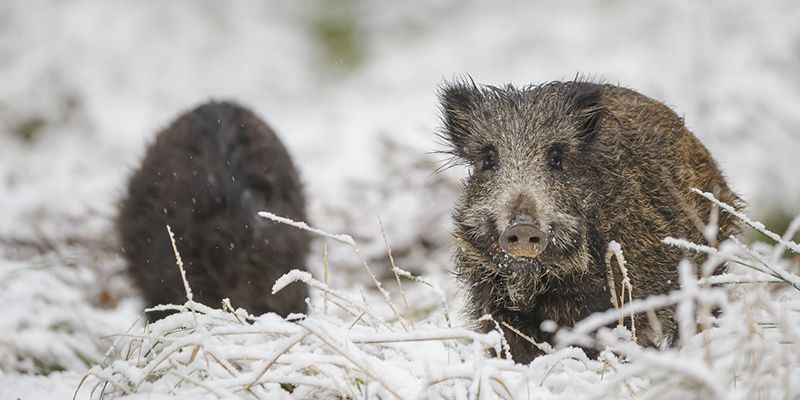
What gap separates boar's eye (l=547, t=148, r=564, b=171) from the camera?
4.20m

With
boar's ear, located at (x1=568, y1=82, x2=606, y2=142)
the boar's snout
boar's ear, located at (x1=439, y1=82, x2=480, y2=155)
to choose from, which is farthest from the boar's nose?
boar's ear, located at (x1=439, y1=82, x2=480, y2=155)

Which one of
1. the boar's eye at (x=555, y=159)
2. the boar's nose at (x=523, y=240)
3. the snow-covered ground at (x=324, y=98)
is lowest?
the boar's nose at (x=523, y=240)

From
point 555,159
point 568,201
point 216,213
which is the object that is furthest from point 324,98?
point 568,201

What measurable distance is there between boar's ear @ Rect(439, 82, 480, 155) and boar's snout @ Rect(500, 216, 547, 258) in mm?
793

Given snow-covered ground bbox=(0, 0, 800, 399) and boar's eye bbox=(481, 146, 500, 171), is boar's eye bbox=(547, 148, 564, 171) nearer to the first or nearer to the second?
boar's eye bbox=(481, 146, 500, 171)

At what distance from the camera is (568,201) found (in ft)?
13.4

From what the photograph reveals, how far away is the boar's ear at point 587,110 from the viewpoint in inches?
164

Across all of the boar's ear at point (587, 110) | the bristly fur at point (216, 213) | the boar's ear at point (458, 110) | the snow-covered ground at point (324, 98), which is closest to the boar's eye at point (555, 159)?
the boar's ear at point (587, 110)

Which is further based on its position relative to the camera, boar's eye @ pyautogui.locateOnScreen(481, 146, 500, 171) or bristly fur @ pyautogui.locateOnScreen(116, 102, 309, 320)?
bristly fur @ pyautogui.locateOnScreen(116, 102, 309, 320)

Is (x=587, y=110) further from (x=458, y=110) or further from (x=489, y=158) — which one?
(x=458, y=110)

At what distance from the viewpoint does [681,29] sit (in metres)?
13.0

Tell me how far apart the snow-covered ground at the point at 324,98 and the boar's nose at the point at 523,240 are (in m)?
1.77

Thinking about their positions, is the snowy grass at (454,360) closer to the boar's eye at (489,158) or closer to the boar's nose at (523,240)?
the boar's nose at (523,240)

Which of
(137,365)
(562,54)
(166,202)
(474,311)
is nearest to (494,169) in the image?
(474,311)
